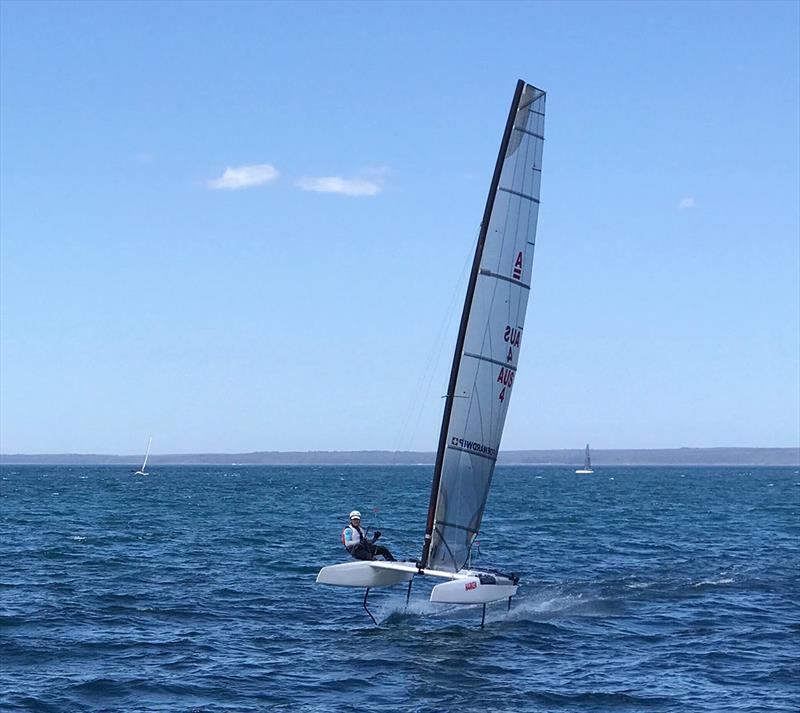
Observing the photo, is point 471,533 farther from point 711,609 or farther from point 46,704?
point 46,704

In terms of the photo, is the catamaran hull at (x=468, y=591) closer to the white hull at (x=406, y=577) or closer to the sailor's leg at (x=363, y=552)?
the white hull at (x=406, y=577)

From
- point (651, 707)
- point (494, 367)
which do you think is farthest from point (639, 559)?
point (651, 707)

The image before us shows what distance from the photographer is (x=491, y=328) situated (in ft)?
77.2

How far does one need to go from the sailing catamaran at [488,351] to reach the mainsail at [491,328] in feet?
0.08

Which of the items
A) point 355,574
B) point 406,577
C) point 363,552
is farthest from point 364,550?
point 406,577

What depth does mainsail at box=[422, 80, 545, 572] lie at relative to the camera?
23.4m

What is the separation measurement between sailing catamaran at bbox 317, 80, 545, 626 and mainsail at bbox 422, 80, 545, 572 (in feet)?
0.08

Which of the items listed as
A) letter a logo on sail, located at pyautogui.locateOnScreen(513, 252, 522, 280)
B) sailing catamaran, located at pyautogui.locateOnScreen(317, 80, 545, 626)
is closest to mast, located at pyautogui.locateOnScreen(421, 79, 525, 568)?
sailing catamaran, located at pyautogui.locateOnScreen(317, 80, 545, 626)

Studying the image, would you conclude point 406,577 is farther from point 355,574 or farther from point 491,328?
point 491,328

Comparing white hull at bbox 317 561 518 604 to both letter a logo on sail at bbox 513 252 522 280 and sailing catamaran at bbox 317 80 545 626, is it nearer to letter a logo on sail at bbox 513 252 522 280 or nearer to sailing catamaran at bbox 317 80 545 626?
sailing catamaran at bbox 317 80 545 626

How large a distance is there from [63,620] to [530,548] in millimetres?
23451

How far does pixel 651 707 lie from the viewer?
18.4 metres

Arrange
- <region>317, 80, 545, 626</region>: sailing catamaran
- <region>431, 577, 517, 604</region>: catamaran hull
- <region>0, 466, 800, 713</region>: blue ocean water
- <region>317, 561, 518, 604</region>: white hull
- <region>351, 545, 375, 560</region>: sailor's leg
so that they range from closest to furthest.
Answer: <region>0, 466, 800, 713</region>: blue ocean water → <region>431, 577, 517, 604</region>: catamaran hull → <region>317, 561, 518, 604</region>: white hull → <region>317, 80, 545, 626</region>: sailing catamaran → <region>351, 545, 375, 560</region>: sailor's leg

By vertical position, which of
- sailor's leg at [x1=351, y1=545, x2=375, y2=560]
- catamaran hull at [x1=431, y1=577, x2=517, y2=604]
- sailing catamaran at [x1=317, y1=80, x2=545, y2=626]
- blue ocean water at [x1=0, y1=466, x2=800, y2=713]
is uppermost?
sailing catamaran at [x1=317, y1=80, x2=545, y2=626]
